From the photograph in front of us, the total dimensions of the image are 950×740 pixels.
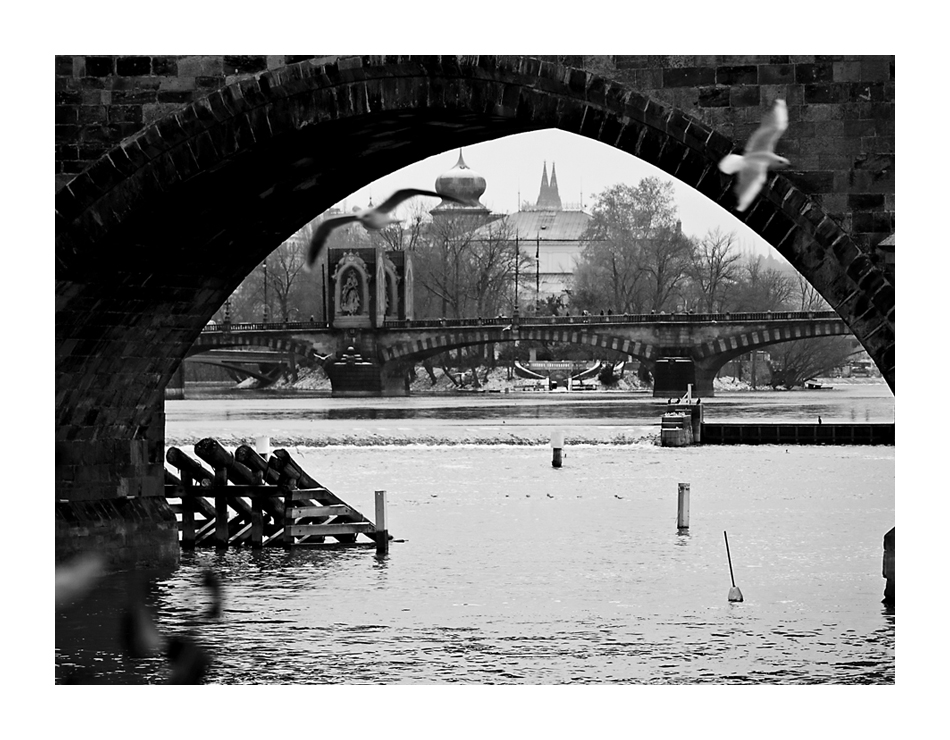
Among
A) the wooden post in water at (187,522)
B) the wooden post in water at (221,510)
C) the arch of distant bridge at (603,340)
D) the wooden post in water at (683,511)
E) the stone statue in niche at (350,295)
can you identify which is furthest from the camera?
the stone statue in niche at (350,295)

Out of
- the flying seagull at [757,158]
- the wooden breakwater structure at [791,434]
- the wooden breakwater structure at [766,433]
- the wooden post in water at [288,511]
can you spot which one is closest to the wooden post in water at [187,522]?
the wooden post in water at [288,511]

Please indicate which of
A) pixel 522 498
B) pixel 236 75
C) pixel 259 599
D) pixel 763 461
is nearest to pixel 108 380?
pixel 259 599

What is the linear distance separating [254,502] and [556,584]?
9.95ft

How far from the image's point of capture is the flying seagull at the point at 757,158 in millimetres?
8984

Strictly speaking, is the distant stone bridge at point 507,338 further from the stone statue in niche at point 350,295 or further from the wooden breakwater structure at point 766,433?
the wooden breakwater structure at point 766,433

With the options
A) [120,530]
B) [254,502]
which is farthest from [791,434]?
[120,530]

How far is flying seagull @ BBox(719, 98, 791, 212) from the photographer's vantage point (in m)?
8.98

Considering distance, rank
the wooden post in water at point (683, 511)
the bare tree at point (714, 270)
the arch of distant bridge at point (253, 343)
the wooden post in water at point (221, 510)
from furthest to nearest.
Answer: the bare tree at point (714, 270), the arch of distant bridge at point (253, 343), the wooden post in water at point (683, 511), the wooden post in water at point (221, 510)

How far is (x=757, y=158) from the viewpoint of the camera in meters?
9.05

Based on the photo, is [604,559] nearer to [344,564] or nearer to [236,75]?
[344,564]

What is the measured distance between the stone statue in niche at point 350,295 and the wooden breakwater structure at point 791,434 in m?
20.5

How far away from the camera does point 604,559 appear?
20000 millimetres

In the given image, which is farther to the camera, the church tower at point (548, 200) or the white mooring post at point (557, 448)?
the church tower at point (548, 200)

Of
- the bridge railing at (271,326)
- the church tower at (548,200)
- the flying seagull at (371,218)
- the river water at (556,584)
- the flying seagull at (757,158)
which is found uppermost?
the church tower at (548,200)
